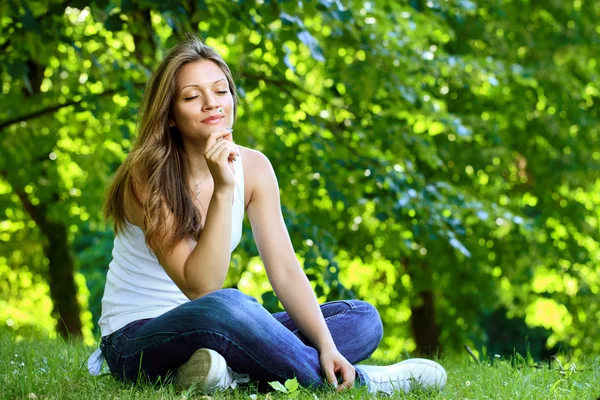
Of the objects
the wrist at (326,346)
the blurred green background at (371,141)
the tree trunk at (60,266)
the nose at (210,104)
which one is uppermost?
the nose at (210,104)

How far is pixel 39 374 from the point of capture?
10.4 feet

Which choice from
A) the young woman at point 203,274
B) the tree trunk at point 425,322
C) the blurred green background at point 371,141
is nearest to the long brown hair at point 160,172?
the young woman at point 203,274

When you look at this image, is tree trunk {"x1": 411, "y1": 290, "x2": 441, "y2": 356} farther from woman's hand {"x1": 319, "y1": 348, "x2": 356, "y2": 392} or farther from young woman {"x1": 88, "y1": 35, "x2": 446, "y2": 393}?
woman's hand {"x1": 319, "y1": 348, "x2": 356, "y2": 392}

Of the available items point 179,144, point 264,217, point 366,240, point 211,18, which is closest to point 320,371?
point 264,217

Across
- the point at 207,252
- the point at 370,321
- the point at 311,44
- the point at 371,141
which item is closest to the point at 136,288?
the point at 207,252

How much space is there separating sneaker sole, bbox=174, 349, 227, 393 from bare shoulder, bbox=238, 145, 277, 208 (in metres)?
0.86

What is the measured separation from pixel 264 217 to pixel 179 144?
1.54ft

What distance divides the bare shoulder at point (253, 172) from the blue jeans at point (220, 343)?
0.60 m

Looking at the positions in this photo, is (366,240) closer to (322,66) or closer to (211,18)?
(322,66)

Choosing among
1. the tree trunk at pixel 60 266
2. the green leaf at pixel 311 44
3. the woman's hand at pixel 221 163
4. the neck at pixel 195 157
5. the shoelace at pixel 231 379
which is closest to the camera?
the shoelace at pixel 231 379

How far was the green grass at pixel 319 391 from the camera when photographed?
279 cm

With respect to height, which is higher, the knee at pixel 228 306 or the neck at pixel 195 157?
the neck at pixel 195 157

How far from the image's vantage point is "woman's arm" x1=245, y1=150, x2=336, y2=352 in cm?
324

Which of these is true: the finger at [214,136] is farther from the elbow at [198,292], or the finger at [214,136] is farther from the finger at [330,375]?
the finger at [330,375]
